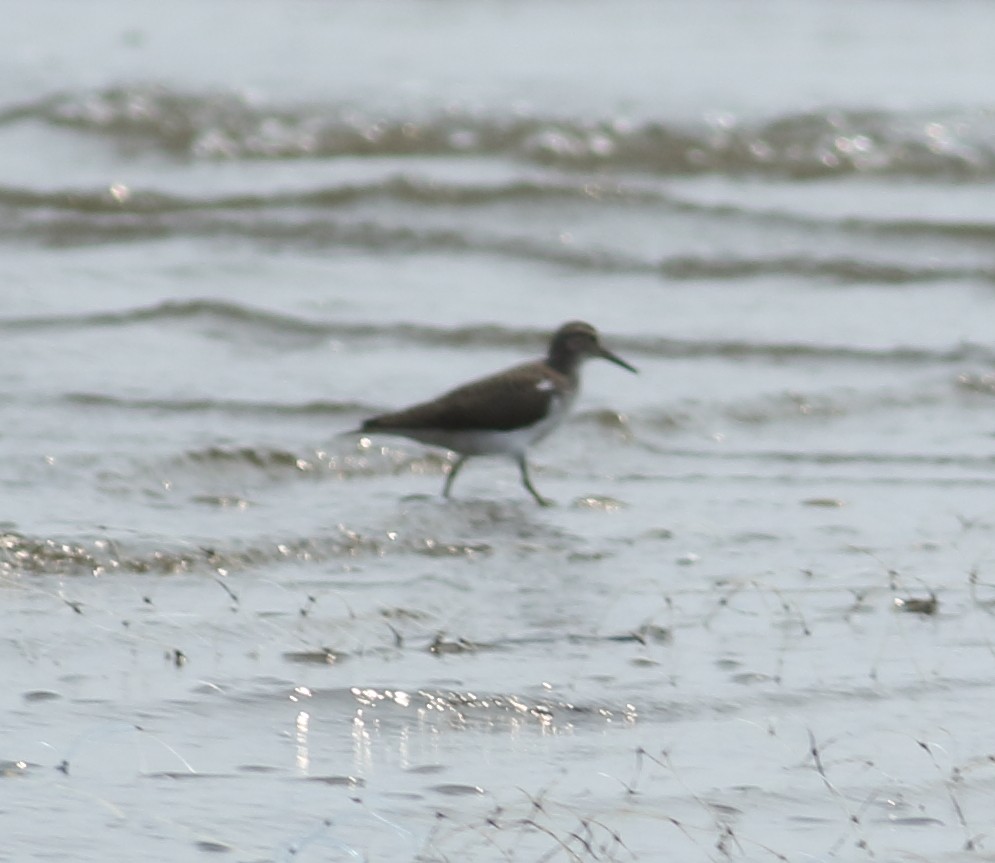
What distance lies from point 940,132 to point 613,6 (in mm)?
7287

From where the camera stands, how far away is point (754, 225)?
44.3ft

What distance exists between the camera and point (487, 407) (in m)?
7.55

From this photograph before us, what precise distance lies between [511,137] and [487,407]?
8299 millimetres

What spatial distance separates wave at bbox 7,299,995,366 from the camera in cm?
998

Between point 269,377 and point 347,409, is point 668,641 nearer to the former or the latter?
point 347,409

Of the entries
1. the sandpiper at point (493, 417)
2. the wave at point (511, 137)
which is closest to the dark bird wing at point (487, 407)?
the sandpiper at point (493, 417)

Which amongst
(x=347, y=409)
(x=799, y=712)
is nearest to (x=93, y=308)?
(x=347, y=409)

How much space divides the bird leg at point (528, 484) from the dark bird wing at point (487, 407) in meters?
0.16

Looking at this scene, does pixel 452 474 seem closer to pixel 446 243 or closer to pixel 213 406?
pixel 213 406

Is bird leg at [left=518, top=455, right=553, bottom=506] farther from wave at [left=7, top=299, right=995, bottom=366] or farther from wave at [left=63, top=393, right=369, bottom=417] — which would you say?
wave at [left=7, top=299, right=995, bottom=366]

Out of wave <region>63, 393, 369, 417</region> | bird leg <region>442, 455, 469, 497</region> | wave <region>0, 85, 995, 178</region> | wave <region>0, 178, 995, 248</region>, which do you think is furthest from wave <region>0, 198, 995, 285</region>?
bird leg <region>442, 455, 469, 497</region>

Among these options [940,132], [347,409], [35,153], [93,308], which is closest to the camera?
[347,409]

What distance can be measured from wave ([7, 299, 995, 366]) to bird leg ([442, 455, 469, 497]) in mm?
2283

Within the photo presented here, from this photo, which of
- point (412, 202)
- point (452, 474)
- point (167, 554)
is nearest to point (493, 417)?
point (452, 474)
